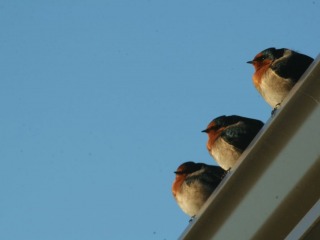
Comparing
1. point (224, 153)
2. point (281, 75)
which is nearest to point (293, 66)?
point (281, 75)

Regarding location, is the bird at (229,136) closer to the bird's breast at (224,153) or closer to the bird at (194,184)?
the bird's breast at (224,153)

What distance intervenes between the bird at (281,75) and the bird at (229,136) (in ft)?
1.36

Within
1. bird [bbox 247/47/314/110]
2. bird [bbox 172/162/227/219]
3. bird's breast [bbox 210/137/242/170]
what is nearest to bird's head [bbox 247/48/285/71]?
bird [bbox 247/47/314/110]

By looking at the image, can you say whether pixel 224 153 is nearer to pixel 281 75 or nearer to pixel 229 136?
pixel 229 136

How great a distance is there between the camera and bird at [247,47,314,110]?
8891mm

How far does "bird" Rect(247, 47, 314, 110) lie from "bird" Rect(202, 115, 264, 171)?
0.41m

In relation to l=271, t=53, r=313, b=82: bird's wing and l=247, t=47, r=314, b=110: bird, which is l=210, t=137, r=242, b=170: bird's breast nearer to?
l=247, t=47, r=314, b=110: bird

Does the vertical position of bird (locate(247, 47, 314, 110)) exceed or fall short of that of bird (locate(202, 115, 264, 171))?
it exceeds it

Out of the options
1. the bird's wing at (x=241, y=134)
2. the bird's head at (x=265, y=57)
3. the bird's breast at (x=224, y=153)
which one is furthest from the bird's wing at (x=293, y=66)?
the bird's breast at (x=224, y=153)

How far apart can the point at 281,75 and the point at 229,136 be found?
107 cm

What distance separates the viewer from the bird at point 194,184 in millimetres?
9703

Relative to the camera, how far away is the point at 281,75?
8977 millimetres

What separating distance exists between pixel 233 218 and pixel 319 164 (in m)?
0.65

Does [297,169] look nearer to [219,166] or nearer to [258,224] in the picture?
[258,224]
